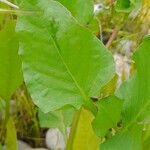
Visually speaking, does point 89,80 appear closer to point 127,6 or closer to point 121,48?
point 127,6

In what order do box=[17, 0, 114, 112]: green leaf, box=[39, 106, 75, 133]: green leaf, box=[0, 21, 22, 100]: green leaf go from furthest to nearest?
box=[39, 106, 75, 133]: green leaf → box=[0, 21, 22, 100]: green leaf → box=[17, 0, 114, 112]: green leaf

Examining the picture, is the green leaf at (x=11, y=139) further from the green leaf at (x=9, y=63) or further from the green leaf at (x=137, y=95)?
the green leaf at (x=137, y=95)

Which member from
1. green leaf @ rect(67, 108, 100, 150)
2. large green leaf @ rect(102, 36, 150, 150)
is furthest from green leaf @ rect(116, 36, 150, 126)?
green leaf @ rect(67, 108, 100, 150)

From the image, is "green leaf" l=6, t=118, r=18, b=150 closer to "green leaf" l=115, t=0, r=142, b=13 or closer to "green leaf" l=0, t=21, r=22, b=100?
"green leaf" l=0, t=21, r=22, b=100

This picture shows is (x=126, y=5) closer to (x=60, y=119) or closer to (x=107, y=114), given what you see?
(x=107, y=114)

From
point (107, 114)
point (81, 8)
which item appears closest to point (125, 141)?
point (107, 114)
